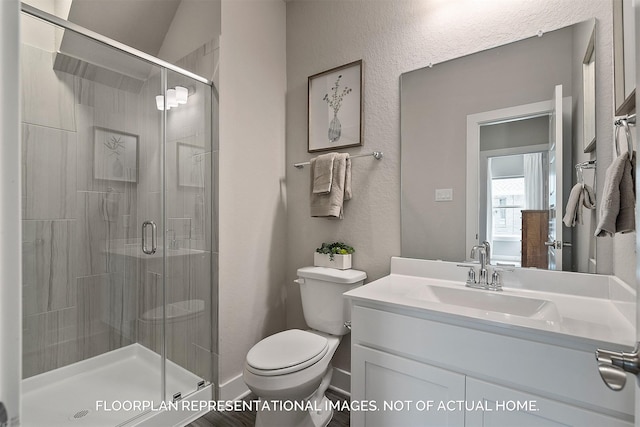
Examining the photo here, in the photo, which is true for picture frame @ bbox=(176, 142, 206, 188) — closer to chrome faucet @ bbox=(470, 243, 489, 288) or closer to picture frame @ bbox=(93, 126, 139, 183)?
picture frame @ bbox=(93, 126, 139, 183)

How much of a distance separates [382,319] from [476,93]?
3.91 ft

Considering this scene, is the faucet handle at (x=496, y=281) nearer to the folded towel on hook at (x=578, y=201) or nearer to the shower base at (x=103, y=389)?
the folded towel on hook at (x=578, y=201)

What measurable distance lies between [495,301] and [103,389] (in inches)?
85.1

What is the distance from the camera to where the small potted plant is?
1785 millimetres

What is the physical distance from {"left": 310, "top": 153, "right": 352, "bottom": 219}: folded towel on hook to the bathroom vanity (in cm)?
55

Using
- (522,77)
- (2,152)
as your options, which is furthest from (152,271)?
(522,77)

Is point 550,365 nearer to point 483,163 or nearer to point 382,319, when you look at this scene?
point 382,319

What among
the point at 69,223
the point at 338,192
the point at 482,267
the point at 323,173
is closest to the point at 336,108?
the point at 323,173

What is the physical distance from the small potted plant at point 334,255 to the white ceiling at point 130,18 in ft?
6.37

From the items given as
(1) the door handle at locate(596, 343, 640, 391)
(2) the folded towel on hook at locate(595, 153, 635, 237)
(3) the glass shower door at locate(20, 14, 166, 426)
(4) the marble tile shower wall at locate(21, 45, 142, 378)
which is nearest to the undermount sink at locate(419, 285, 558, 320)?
(2) the folded towel on hook at locate(595, 153, 635, 237)

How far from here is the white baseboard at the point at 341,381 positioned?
72.6 inches

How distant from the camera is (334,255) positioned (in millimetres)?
1809

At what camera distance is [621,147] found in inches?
39.9

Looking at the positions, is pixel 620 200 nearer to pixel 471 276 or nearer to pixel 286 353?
pixel 471 276
